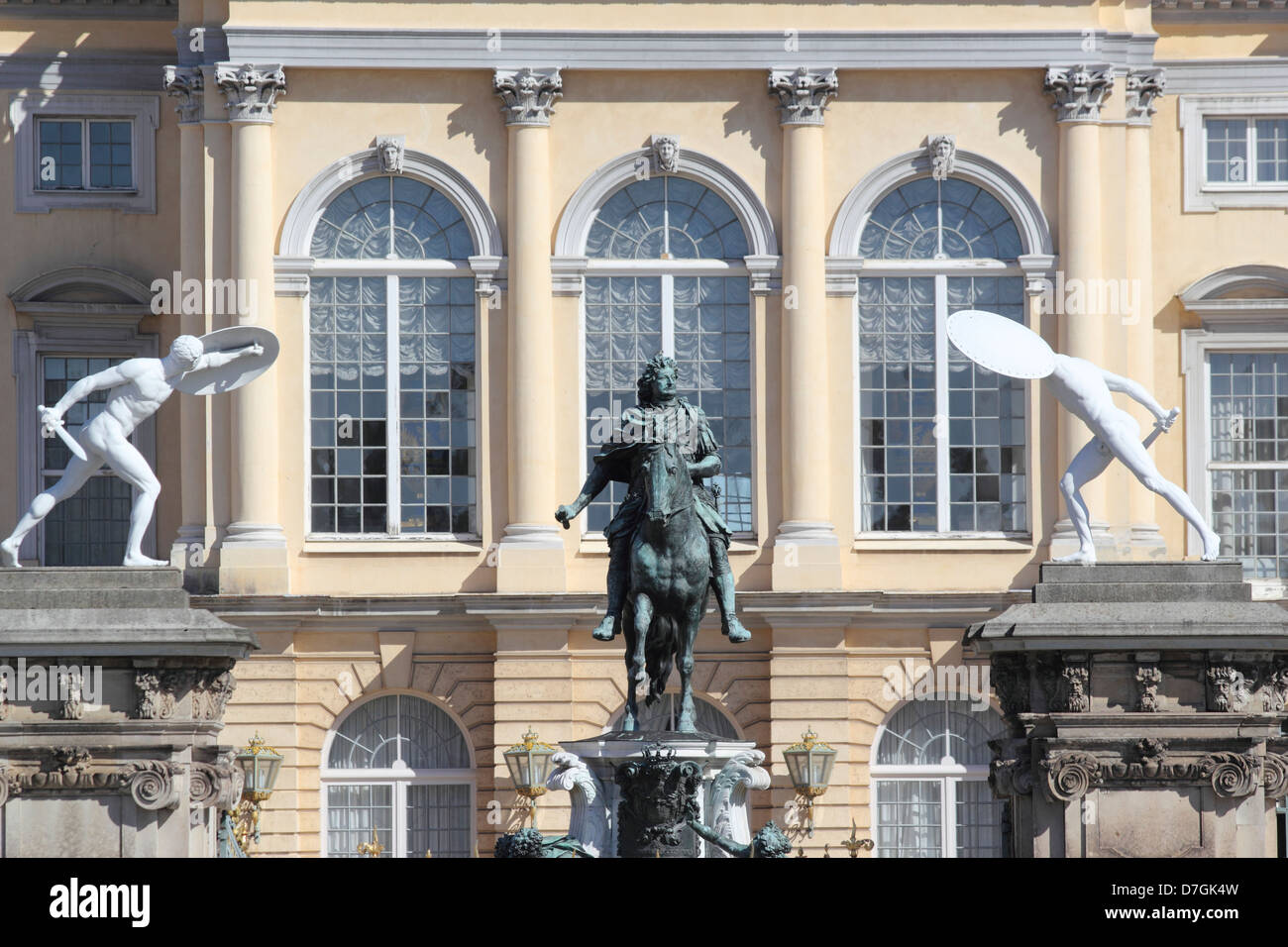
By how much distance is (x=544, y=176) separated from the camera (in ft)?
119

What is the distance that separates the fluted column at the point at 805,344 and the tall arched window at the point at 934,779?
2200 mm

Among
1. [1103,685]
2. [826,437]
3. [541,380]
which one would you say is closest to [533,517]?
[541,380]

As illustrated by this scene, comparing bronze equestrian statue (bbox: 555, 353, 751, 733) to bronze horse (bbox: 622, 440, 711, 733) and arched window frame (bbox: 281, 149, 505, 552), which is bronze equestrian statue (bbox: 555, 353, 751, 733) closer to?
bronze horse (bbox: 622, 440, 711, 733)

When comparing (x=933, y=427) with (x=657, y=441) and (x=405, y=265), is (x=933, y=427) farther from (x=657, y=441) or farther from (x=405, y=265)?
(x=657, y=441)

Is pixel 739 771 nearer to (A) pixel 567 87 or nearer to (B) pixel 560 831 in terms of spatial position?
(B) pixel 560 831

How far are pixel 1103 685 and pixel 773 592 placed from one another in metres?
14.2

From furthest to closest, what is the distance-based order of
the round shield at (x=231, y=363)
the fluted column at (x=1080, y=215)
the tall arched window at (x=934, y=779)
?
the fluted column at (x=1080, y=215), the tall arched window at (x=934, y=779), the round shield at (x=231, y=363)

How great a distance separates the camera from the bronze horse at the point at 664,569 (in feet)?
68.1

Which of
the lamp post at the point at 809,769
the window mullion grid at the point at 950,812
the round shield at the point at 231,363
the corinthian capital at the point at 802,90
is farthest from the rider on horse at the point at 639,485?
the corinthian capital at the point at 802,90

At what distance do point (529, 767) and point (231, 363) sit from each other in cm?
1041

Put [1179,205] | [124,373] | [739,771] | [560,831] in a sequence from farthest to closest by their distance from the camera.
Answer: [1179,205] < [560,831] < [124,373] < [739,771]

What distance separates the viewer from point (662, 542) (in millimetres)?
20812

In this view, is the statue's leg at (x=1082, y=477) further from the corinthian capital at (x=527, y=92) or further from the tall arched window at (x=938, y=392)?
the corinthian capital at (x=527, y=92)

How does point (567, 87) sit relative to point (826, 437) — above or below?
above
